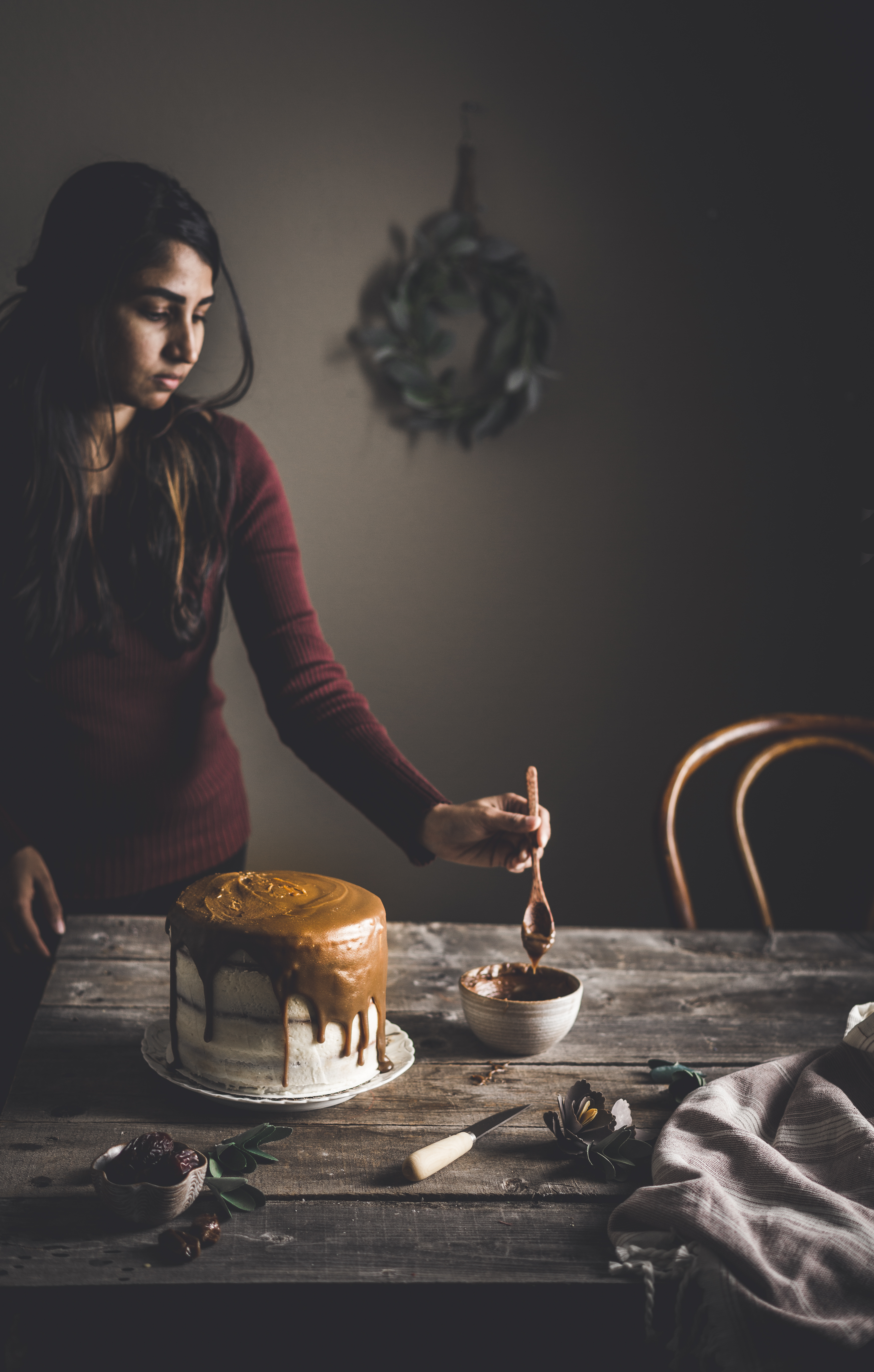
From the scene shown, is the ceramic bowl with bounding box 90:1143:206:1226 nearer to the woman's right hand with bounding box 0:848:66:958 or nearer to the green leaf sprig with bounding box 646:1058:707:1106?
the green leaf sprig with bounding box 646:1058:707:1106

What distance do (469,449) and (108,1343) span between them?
6.97 feet

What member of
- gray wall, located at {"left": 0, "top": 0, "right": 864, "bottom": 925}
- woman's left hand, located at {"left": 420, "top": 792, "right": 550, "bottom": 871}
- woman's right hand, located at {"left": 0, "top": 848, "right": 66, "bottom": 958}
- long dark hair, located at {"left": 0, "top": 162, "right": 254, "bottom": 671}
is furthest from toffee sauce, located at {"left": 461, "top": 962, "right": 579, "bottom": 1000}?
gray wall, located at {"left": 0, "top": 0, "right": 864, "bottom": 925}

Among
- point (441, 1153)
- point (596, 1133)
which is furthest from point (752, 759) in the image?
point (441, 1153)

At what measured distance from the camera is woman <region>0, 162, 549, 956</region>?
1268 millimetres

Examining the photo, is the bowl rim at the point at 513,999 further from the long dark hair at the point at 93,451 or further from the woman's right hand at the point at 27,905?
the long dark hair at the point at 93,451

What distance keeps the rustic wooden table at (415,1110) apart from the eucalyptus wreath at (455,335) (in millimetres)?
1505

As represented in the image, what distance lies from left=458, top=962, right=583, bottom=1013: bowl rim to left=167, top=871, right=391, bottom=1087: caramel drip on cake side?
103 millimetres

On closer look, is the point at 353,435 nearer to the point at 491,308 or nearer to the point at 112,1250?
the point at 491,308

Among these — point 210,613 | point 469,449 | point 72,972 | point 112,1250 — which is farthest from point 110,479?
point 469,449

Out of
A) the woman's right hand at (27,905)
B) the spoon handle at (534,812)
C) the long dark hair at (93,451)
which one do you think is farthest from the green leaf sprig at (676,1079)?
the long dark hair at (93,451)

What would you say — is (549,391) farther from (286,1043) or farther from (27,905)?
(286,1043)

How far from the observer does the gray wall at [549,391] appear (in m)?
2.33

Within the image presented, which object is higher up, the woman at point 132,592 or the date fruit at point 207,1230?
the woman at point 132,592

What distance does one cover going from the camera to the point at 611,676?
2.62m
